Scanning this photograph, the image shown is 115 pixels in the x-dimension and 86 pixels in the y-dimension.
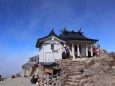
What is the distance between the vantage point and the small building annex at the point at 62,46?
32.6 m

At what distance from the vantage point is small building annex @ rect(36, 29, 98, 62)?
3259cm

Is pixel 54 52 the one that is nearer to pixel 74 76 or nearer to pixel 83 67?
pixel 83 67

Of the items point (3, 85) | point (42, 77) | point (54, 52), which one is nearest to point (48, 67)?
point (42, 77)

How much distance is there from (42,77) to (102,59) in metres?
8.66

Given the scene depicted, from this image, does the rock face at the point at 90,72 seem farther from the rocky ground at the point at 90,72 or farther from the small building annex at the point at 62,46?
the small building annex at the point at 62,46

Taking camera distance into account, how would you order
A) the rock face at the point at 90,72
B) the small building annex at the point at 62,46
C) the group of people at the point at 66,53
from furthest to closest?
the group of people at the point at 66,53 < the small building annex at the point at 62,46 < the rock face at the point at 90,72

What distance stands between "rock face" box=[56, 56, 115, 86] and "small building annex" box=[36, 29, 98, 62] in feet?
11.3

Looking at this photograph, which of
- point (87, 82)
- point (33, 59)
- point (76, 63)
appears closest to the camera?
point (87, 82)

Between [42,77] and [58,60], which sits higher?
[58,60]

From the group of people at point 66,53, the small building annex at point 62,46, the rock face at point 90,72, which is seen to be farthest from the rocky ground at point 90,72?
the group of people at point 66,53

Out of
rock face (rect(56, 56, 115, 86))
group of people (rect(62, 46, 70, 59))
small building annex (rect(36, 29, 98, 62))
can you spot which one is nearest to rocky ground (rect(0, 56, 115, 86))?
rock face (rect(56, 56, 115, 86))

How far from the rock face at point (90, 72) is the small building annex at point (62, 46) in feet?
11.3

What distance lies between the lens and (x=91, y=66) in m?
28.0

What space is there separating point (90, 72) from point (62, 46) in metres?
9.80
